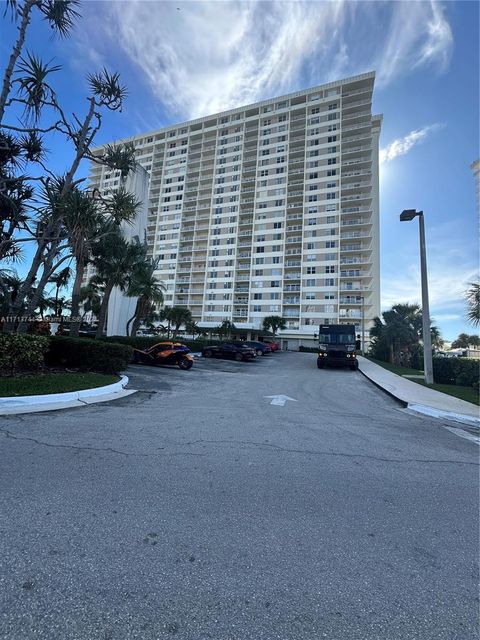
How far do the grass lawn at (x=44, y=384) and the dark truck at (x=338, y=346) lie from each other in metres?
15.0

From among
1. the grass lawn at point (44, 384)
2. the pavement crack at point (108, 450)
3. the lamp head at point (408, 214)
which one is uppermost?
the lamp head at point (408, 214)

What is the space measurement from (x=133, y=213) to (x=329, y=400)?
416 inches

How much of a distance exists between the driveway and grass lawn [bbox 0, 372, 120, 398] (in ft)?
6.25

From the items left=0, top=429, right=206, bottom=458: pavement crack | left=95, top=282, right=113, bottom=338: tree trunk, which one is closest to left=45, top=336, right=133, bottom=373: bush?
left=0, top=429, right=206, bottom=458: pavement crack

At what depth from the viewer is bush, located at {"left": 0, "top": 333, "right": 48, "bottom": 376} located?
26.7 feet

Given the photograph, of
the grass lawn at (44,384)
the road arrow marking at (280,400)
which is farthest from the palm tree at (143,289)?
the road arrow marking at (280,400)

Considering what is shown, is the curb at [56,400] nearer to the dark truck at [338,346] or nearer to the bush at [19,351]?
the bush at [19,351]

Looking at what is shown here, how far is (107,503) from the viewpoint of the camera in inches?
114

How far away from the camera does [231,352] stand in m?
24.6

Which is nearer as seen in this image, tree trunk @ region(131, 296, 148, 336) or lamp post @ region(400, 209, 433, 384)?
lamp post @ region(400, 209, 433, 384)

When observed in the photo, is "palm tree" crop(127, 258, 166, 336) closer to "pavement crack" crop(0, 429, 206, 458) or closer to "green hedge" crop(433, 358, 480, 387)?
"pavement crack" crop(0, 429, 206, 458)

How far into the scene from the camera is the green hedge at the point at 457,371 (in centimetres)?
1368

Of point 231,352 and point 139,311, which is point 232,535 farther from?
point 139,311

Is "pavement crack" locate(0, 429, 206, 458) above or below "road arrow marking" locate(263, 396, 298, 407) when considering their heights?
below
